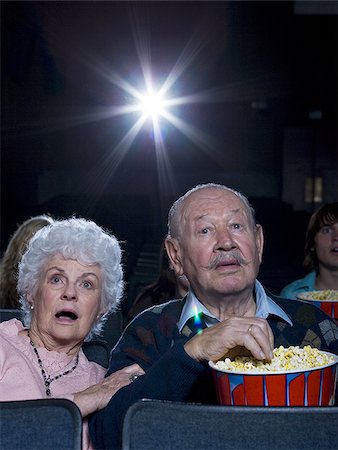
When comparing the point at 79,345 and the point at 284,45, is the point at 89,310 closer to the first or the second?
the point at 79,345

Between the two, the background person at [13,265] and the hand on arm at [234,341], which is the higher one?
the background person at [13,265]

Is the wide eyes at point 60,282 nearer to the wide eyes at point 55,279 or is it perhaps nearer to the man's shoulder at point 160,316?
the wide eyes at point 55,279

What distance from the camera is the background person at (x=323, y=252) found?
3.01 metres

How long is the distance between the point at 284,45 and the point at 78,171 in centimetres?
371

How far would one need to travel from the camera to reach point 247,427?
995 millimetres

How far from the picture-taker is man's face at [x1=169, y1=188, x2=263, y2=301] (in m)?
1.54

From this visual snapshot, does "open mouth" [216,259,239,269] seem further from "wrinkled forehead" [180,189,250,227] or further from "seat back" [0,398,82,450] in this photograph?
"seat back" [0,398,82,450]

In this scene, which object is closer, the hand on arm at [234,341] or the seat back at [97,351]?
the hand on arm at [234,341]

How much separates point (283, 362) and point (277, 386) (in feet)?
0.31

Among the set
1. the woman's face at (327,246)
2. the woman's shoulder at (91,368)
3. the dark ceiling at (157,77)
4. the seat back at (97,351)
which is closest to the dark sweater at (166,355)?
the woman's shoulder at (91,368)

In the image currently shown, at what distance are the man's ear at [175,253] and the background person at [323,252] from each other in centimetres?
141

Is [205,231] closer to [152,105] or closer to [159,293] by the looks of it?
[159,293]

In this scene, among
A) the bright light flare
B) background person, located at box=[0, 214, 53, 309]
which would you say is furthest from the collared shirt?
the bright light flare

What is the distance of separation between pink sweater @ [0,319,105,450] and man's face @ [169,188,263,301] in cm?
33
